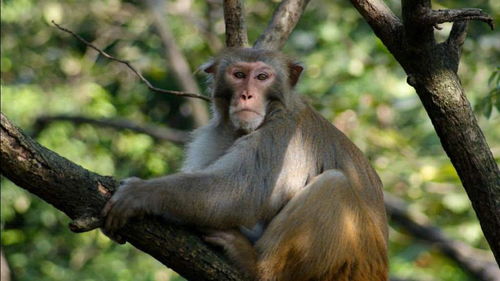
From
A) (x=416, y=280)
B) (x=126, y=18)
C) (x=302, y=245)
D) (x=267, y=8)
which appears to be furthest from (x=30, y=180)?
(x=126, y=18)

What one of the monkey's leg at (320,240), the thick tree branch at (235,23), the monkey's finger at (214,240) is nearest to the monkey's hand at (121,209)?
→ the monkey's finger at (214,240)

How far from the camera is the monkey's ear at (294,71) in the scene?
26.3 ft

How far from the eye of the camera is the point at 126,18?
70.4ft

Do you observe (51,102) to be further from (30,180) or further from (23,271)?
(30,180)

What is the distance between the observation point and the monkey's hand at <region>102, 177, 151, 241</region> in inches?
228

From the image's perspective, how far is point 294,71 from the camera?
8.06 m

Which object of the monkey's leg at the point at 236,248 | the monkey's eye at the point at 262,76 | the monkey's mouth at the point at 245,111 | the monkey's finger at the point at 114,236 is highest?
the monkey's eye at the point at 262,76

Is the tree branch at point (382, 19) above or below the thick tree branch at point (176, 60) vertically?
above

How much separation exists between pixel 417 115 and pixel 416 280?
462 cm

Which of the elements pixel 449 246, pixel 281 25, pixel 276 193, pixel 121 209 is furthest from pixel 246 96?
pixel 449 246

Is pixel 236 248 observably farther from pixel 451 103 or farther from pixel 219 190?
pixel 451 103

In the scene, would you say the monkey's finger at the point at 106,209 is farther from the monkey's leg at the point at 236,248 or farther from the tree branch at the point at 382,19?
the tree branch at the point at 382,19

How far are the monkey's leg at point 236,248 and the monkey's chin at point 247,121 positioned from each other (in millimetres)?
1051

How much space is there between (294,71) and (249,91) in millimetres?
759
